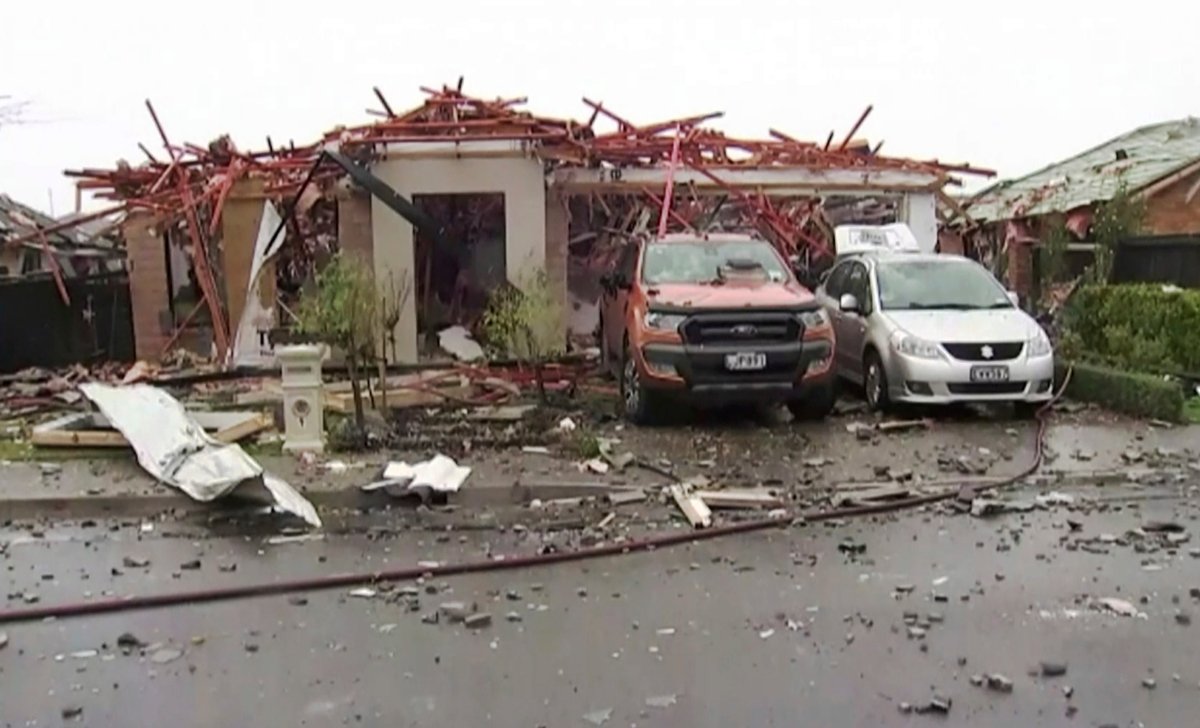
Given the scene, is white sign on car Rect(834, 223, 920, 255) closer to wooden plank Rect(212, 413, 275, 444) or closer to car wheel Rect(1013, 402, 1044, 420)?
car wheel Rect(1013, 402, 1044, 420)

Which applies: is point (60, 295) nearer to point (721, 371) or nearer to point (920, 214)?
point (721, 371)

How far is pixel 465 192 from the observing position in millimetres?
15852

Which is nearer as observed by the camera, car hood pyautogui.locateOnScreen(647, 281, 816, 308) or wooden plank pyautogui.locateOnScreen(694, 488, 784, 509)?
wooden plank pyautogui.locateOnScreen(694, 488, 784, 509)

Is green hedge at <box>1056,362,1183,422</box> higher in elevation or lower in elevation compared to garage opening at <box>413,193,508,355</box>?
lower

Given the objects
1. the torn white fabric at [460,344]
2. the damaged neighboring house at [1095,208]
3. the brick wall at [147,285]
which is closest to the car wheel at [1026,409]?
the damaged neighboring house at [1095,208]

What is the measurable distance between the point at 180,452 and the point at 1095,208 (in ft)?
54.6

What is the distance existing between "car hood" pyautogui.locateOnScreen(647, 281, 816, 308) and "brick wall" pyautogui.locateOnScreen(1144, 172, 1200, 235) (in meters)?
12.7

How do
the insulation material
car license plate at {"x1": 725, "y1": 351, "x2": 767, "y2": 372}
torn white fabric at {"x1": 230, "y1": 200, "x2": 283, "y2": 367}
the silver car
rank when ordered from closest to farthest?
the insulation material → car license plate at {"x1": 725, "y1": 351, "x2": 767, "y2": 372} → the silver car → torn white fabric at {"x1": 230, "y1": 200, "x2": 283, "y2": 367}

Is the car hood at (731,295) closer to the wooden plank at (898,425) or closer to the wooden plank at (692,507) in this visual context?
the wooden plank at (898,425)

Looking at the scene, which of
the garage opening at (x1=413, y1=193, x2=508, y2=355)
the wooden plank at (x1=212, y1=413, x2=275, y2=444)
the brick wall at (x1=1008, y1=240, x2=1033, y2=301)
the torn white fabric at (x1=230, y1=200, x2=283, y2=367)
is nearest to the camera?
the wooden plank at (x1=212, y1=413, x2=275, y2=444)

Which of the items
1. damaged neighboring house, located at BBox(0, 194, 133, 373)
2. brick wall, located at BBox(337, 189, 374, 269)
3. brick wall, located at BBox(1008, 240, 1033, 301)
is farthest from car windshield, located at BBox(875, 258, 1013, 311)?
damaged neighboring house, located at BBox(0, 194, 133, 373)

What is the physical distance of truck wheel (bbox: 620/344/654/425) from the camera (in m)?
11.1

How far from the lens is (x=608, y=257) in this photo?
18781mm

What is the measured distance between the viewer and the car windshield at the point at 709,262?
38.9 ft
